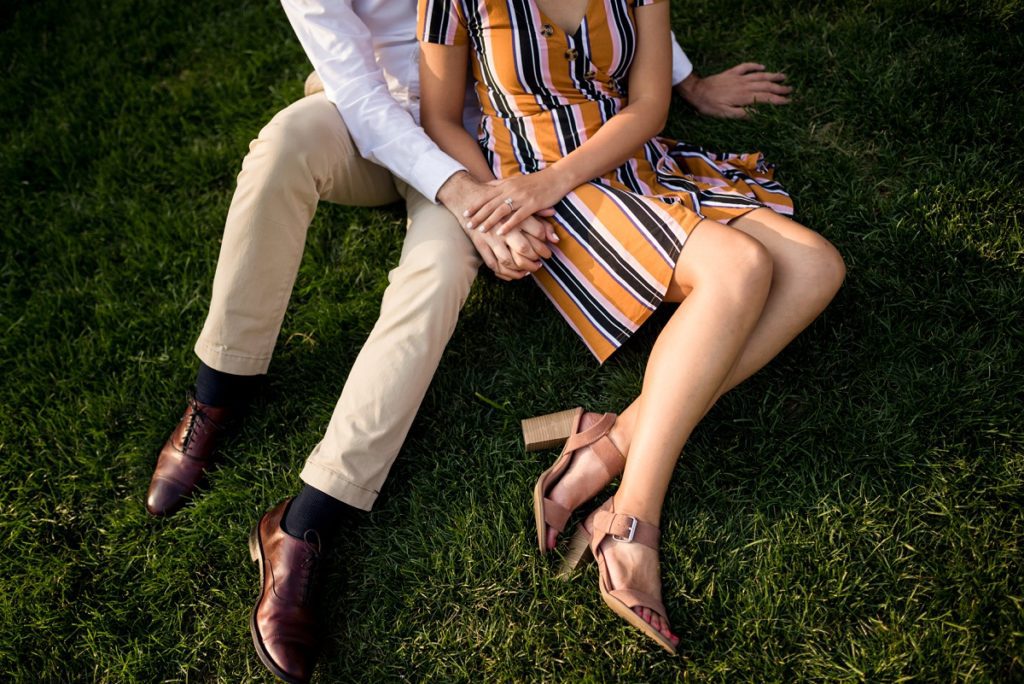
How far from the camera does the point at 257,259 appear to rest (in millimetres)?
2299

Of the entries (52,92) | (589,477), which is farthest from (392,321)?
(52,92)

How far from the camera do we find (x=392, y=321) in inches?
86.6

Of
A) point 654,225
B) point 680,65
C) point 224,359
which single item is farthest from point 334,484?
point 680,65

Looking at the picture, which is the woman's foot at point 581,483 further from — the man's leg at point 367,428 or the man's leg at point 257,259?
the man's leg at point 257,259

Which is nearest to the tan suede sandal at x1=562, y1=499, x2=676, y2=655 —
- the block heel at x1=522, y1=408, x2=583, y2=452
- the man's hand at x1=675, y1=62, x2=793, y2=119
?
the block heel at x1=522, y1=408, x2=583, y2=452

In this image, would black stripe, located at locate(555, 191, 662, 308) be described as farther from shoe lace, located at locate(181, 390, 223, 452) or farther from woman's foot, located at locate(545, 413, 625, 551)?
shoe lace, located at locate(181, 390, 223, 452)

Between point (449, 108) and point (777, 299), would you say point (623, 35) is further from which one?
point (777, 299)

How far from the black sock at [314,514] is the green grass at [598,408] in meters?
0.17

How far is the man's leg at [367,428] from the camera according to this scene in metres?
2.15

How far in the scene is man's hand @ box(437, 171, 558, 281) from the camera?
222 cm

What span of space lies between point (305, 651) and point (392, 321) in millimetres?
966

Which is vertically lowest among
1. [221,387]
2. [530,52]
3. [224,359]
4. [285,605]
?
[285,605]

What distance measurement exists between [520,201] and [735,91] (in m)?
1.25

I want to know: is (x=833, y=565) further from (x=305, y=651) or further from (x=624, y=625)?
(x=305, y=651)
